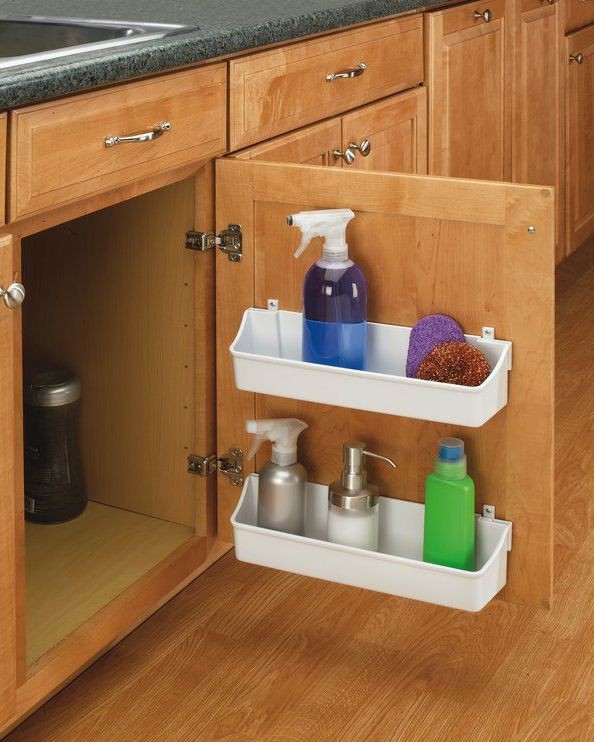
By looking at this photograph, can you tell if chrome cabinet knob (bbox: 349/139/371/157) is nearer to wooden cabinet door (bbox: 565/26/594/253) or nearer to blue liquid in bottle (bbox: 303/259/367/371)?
blue liquid in bottle (bbox: 303/259/367/371)

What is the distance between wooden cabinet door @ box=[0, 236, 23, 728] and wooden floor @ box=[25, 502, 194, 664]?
12 cm

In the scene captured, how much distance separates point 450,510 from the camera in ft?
4.81

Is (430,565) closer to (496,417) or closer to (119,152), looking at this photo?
(496,417)

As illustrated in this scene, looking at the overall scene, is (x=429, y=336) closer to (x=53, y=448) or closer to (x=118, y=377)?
(x=118, y=377)

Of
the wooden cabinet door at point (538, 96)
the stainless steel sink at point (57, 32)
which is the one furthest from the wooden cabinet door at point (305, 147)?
the wooden cabinet door at point (538, 96)

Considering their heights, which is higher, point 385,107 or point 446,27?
point 446,27

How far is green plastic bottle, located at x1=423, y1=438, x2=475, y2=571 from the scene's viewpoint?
146 cm

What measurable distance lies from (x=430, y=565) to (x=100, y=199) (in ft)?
2.06

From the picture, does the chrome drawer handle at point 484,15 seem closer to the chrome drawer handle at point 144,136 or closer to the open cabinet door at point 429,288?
the open cabinet door at point 429,288

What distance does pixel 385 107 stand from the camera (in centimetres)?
210

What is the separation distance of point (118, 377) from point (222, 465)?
0.27 m

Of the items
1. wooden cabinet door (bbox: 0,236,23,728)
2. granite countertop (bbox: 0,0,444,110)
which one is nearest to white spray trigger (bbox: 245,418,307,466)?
wooden cabinet door (bbox: 0,236,23,728)

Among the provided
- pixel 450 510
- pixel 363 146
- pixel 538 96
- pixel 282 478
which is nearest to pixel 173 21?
pixel 363 146

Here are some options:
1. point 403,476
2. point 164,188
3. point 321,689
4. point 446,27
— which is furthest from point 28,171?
point 446,27
